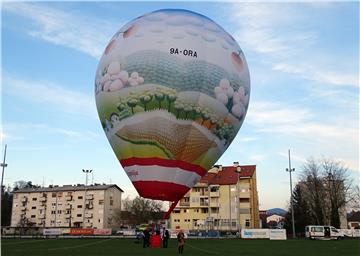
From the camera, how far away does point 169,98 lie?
19203mm

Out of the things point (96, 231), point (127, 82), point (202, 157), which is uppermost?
point (127, 82)

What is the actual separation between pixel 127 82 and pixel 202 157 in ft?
16.5

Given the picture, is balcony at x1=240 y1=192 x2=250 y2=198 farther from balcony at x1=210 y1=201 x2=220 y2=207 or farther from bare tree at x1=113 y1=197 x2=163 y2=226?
bare tree at x1=113 y1=197 x2=163 y2=226

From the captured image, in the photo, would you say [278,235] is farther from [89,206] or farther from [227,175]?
[89,206]

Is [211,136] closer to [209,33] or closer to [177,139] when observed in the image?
[177,139]

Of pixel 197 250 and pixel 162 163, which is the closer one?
pixel 162 163

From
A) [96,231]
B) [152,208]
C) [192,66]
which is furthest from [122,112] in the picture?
[152,208]

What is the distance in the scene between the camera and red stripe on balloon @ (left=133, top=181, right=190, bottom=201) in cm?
1997

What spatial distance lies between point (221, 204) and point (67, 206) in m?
43.1

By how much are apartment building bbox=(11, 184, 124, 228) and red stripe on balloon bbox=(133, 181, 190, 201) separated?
8074 cm

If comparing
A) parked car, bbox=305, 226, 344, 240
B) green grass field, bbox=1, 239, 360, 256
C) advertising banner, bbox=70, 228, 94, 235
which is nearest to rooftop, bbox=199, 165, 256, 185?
advertising banner, bbox=70, 228, 94, 235

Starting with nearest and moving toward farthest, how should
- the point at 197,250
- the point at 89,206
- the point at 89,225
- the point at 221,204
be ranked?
the point at 197,250
the point at 221,204
the point at 89,225
the point at 89,206

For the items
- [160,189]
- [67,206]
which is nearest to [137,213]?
[67,206]

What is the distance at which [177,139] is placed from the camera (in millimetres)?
19656
